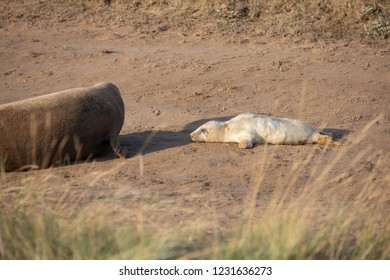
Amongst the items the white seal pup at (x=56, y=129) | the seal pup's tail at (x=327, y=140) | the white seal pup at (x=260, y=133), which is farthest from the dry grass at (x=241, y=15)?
the white seal pup at (x=56, y=129)

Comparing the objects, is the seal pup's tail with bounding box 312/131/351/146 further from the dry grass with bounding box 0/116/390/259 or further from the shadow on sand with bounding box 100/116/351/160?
the dry grass with bounding box 0/116/390/259

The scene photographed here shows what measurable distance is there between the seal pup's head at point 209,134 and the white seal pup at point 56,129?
1161 millimetres

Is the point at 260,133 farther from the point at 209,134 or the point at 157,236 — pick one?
the point at 157,236

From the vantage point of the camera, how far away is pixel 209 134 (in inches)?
348

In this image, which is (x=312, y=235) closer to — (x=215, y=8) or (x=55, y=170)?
(x=55, y=170)

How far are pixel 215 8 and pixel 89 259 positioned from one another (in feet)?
34.9

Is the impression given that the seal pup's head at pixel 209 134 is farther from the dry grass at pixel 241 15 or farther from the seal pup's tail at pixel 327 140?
the dry grass at pixel 241 15

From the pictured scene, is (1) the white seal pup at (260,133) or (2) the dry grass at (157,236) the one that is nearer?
(2) the dry grass at (157,236)

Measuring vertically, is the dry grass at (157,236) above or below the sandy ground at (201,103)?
above

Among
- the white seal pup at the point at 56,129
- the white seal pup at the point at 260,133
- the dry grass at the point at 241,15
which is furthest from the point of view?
the dry grass at the point at 241,15

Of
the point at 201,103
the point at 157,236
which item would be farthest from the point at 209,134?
the point at 157,236

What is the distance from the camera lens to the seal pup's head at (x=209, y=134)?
885 centimetres

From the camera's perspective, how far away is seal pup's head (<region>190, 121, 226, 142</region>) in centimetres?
885

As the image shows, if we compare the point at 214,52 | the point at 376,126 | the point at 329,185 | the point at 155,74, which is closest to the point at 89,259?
the point at 329,185
